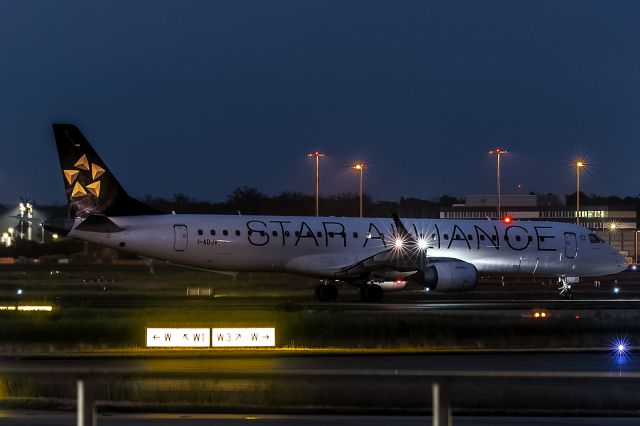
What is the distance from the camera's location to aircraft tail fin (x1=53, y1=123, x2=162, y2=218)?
43.0 metres

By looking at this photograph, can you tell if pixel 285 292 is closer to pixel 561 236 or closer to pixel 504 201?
pixel 561 236

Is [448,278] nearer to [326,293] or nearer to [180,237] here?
[326,293]

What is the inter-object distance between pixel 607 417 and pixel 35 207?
13380 centimetres

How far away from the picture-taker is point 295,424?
1408cm

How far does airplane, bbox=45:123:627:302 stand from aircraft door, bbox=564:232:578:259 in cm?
13

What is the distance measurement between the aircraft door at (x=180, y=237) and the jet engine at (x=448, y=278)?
370 inches

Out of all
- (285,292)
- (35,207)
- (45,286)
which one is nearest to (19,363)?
(285,292)

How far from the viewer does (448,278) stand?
43.3 meters

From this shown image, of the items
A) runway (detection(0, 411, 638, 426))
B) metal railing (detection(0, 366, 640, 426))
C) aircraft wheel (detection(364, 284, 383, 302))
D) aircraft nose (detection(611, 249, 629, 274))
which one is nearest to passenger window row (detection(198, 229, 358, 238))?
aircraft wheel (detection(364, 284, 383, 302))

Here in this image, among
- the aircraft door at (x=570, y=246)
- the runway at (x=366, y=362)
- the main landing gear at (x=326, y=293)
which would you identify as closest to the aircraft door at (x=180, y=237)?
the main landing gear at (x=326, y=293)

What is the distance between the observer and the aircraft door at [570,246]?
163 feet

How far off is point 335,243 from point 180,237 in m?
6.60

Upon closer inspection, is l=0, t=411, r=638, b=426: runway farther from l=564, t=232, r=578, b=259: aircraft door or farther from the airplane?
l=564, t=232, r=578, b=259: aircraft door

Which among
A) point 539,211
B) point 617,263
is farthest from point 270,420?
point 539,211
